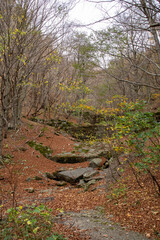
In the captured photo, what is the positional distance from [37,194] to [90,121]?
490 inches

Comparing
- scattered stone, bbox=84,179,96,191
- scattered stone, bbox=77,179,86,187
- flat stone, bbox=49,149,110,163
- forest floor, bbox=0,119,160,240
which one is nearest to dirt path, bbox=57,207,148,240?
forest floor, bbox=0,119,160,240

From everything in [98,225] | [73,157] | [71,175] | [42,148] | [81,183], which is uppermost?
[42,148]

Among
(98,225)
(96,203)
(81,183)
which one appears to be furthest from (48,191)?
(98,225)

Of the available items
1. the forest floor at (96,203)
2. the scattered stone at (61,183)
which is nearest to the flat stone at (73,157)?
the forest floor at (96,203)

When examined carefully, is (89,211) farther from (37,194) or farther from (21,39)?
(21,39)

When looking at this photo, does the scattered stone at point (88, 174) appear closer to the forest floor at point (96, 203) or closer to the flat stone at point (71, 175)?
the flat stone at point (71, 175)

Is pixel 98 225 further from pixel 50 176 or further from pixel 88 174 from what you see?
pixel 50 176

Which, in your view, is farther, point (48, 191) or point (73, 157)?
point (73, 157)

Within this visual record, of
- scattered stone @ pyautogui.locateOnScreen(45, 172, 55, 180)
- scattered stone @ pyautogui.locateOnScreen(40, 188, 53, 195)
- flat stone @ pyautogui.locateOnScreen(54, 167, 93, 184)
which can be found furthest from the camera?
scattered stone @ pyautogui.locateOnScreen(45, 172, 55, 180)

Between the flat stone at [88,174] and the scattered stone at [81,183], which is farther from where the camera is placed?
the flat stone at [88,174]

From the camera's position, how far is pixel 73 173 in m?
7.10

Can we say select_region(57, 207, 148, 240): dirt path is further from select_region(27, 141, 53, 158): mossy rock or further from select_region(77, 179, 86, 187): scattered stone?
select_region(27, 141, 53, 158): mossy rock

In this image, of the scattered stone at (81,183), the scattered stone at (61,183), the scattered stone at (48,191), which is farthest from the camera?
the scattered stone at (61,183)

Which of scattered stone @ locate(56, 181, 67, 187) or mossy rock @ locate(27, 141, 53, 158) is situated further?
mossy rock @ locate(27, 141, 53, 158)
